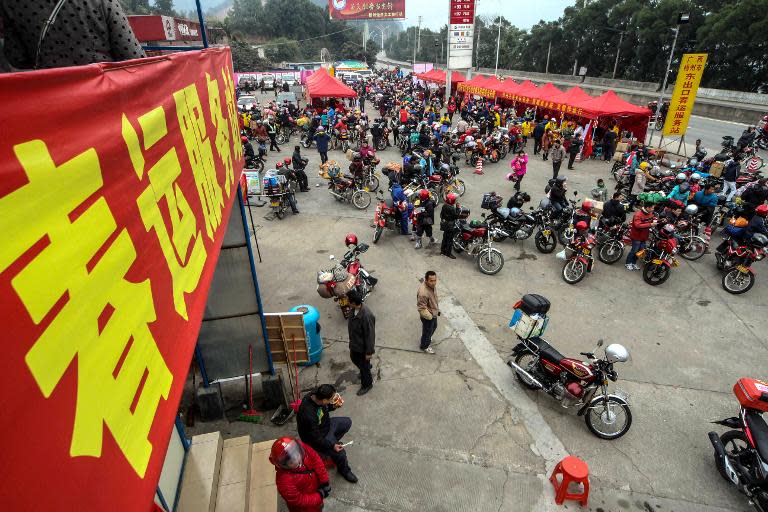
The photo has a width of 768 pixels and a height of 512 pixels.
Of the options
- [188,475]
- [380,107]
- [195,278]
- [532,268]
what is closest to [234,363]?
[188,475]

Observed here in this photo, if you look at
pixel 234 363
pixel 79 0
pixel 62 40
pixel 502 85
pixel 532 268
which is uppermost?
pixel 79 0

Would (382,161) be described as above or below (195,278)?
below

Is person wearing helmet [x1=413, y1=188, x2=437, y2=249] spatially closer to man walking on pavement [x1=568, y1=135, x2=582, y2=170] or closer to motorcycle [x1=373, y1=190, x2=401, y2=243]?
motorcycle [x1=373, y1=190, x2=401, y2=243]

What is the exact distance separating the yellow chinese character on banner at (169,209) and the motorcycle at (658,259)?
30.0 feet

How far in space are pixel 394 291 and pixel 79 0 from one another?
722 centimetres

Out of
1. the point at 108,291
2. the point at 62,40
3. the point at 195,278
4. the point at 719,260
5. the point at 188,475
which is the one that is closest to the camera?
the point at 108,291

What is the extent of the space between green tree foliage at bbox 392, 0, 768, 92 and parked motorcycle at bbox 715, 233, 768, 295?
859 inches

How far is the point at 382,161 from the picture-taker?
18.6 meters

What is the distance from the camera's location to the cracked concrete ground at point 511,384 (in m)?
4.72

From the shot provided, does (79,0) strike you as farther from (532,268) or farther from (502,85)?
(502,85)

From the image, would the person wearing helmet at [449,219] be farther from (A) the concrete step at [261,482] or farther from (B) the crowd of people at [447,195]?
(A) the concrete step at [261,482]

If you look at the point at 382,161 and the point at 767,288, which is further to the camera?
the point at 382,161

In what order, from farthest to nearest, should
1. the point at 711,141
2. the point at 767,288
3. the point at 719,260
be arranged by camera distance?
1. the point at 711,141
2. the point at 719,260
3. the point at 767,288

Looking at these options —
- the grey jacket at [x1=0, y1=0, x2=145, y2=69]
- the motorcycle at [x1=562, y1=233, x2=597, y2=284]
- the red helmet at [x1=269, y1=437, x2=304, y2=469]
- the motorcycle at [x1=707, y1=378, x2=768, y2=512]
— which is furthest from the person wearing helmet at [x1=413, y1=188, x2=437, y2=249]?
the grey jacket at [x1=0, y1=0, x2=145, y2=69]
